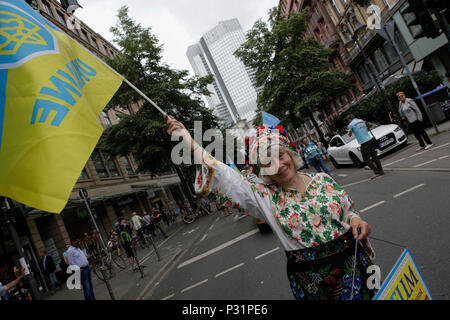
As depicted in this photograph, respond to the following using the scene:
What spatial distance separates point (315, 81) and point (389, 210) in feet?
59.1

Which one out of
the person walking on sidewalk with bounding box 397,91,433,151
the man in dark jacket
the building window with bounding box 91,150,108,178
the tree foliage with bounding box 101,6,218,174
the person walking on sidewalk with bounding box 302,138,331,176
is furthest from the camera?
the building window with bounding box 91,150,108,178

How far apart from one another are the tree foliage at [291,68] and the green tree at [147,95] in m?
6.15

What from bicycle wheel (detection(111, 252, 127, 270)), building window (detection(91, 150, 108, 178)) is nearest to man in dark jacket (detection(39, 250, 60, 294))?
bicycle wheel (detection(111, 252, 127, 270))

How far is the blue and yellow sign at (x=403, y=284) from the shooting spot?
1285 millimetres

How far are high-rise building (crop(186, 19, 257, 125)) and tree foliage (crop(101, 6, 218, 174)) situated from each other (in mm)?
143170

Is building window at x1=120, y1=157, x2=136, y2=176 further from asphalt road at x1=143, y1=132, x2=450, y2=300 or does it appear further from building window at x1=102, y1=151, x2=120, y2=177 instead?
asphalt road at x1=143, y1=132, x2=450, y2=300

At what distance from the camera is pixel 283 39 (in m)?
23.2

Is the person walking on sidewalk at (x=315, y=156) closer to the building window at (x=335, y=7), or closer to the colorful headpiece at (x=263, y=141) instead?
the colorful headpiece at (x=263, y=141)

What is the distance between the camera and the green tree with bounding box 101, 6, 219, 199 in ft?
62.3

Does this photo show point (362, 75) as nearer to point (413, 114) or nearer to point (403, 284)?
point (413, 114)

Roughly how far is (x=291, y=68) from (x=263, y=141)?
22805 mm
